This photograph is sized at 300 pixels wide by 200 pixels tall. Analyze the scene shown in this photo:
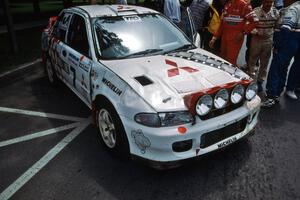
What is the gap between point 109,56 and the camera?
362 cm

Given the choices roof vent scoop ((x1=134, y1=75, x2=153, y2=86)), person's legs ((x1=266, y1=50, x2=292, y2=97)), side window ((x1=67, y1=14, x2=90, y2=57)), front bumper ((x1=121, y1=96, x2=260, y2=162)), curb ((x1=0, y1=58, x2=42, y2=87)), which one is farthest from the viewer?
curb ((x1=0, y1=58, x2=42, y2=87))

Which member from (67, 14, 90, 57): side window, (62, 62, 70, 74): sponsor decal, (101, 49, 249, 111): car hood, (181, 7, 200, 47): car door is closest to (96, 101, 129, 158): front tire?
(101, 49, 249, 111): car hood

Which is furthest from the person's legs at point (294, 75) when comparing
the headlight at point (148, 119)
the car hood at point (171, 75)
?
the headlight at point (148, 119)

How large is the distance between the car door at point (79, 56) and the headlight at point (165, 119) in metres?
1.26

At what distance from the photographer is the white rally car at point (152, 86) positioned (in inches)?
109

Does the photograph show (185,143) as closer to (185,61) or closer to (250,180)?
(250,180)

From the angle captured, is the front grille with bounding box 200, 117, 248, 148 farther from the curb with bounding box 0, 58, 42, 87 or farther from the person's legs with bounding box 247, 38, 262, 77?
the curb with bounding box 0, 58, 42, 87

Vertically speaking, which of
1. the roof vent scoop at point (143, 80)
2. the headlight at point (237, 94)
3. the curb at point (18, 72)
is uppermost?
the roof vent scoop at point (143, 80)

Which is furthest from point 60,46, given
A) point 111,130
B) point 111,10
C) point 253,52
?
point 253,52

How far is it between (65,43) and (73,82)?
2.30 feet

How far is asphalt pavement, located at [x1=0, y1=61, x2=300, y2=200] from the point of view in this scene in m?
2.84

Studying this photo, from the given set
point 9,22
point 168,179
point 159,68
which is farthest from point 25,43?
point 168,179

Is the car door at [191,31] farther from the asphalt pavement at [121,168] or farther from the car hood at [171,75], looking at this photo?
the asphalt pavement at [121,168]

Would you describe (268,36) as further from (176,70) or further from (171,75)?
(171,75)
